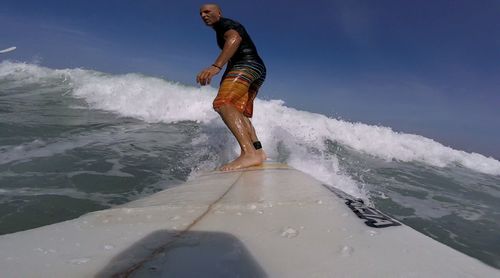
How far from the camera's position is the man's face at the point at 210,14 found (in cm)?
409

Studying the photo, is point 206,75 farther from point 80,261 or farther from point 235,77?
point 80,261

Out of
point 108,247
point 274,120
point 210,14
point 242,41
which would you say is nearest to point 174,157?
point 242,41

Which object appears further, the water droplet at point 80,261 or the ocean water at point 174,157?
the ocean water at point 174,157

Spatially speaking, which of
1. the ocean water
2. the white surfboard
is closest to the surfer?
the ocean water

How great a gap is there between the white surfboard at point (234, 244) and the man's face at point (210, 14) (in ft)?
9.21

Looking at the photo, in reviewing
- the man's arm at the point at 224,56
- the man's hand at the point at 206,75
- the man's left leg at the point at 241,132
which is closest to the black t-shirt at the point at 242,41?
the man's arm at the point at 224,56

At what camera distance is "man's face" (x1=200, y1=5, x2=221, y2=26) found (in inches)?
161

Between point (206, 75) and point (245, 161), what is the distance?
3.40ft

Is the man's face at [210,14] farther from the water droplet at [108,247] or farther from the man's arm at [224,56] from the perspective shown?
the water droplet at [108,247]

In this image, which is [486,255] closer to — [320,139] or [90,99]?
[320,139]

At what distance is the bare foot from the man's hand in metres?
0.92

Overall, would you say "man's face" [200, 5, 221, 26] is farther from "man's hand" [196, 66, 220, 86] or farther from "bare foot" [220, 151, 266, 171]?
"bare foot" [220, 151, 266, 171]

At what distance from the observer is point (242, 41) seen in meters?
4.18

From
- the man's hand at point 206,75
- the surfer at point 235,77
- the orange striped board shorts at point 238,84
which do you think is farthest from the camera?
the orange striped board shorts at point 238,84
